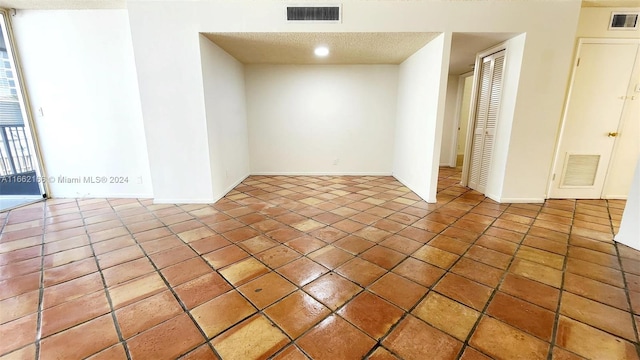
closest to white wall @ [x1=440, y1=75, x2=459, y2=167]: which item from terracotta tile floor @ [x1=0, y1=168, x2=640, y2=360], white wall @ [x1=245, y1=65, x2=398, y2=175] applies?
white wall @ [x1=245, y1=65, x2=398, y2=175]

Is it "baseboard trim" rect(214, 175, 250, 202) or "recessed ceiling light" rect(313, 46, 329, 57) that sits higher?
"recessed ceiling light" rect(313, 46, 329, 57)

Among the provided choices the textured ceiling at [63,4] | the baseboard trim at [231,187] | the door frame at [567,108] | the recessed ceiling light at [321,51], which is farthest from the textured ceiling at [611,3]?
the textured ceiling at [63,4]

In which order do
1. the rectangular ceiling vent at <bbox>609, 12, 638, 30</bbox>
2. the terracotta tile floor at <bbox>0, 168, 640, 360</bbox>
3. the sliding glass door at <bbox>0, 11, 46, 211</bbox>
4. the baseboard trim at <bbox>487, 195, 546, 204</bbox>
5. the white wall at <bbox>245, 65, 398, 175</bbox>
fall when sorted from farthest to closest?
1. the white wall at <bbox>245, 65, 398, 175</bbox>
2. the baseboard trim at <bbox>487, 195, 546, 204</bbox>
3. the sliding glass door at <bbox>0, 11, 46, 211</bbox>
4. the rectangular ceiling vent at <bbox>609, 12, 638, 30</bbox>
5. the terracotta tile floor at <bbox>0, 168, 640, 360</bbox>

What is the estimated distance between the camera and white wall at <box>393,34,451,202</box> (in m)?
3.30

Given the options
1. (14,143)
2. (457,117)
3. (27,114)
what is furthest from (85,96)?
(457,117)

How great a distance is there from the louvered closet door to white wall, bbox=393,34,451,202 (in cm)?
96

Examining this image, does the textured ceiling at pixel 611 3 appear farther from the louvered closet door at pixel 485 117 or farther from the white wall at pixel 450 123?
the white wall at pixel 450 123

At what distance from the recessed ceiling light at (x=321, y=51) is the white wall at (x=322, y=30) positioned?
699 mm

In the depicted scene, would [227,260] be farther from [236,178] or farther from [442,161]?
[442,161]

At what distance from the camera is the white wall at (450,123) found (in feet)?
19.7

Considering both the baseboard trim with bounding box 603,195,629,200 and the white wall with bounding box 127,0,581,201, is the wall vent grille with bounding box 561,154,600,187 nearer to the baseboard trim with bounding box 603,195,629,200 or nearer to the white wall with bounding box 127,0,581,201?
the baseboard trim with bounding box 603,195,629,200

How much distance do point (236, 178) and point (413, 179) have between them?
9.73ft

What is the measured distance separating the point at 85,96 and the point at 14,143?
1433 millimetres

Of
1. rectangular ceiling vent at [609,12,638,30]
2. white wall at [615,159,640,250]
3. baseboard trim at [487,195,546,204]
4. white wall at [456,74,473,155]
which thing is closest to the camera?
white wall at [615,159,640,250]
